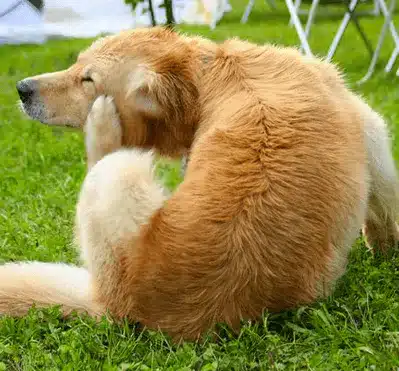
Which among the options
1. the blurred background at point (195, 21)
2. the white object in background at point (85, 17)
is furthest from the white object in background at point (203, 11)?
the white object in background at point (85, 17)

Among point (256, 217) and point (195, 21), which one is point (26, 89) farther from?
point (195, 21)

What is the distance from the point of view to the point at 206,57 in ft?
13.4

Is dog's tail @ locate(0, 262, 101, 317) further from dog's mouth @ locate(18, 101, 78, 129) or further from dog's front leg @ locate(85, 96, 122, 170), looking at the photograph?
dog's mouth @ locate(18, 101, 78, 129)

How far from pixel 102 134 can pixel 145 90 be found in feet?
0.92

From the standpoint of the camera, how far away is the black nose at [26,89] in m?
4.33

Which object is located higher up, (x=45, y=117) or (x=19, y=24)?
(x=45, y=117)

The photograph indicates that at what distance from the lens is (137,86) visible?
4.03 metres

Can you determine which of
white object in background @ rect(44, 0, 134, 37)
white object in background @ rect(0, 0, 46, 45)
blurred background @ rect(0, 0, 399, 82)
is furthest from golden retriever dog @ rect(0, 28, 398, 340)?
white object in background @ rect(44, 0, 134, 37)

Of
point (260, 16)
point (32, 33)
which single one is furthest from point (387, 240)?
point (260, 16)

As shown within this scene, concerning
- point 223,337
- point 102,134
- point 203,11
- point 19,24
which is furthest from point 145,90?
point 203,11

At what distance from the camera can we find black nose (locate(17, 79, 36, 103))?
4332 mm

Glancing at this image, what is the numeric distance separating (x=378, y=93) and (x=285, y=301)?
5510mm

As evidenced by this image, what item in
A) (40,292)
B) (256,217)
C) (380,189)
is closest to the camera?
(256,217)

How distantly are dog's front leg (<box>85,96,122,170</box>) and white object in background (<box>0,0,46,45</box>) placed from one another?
29.5 feet
